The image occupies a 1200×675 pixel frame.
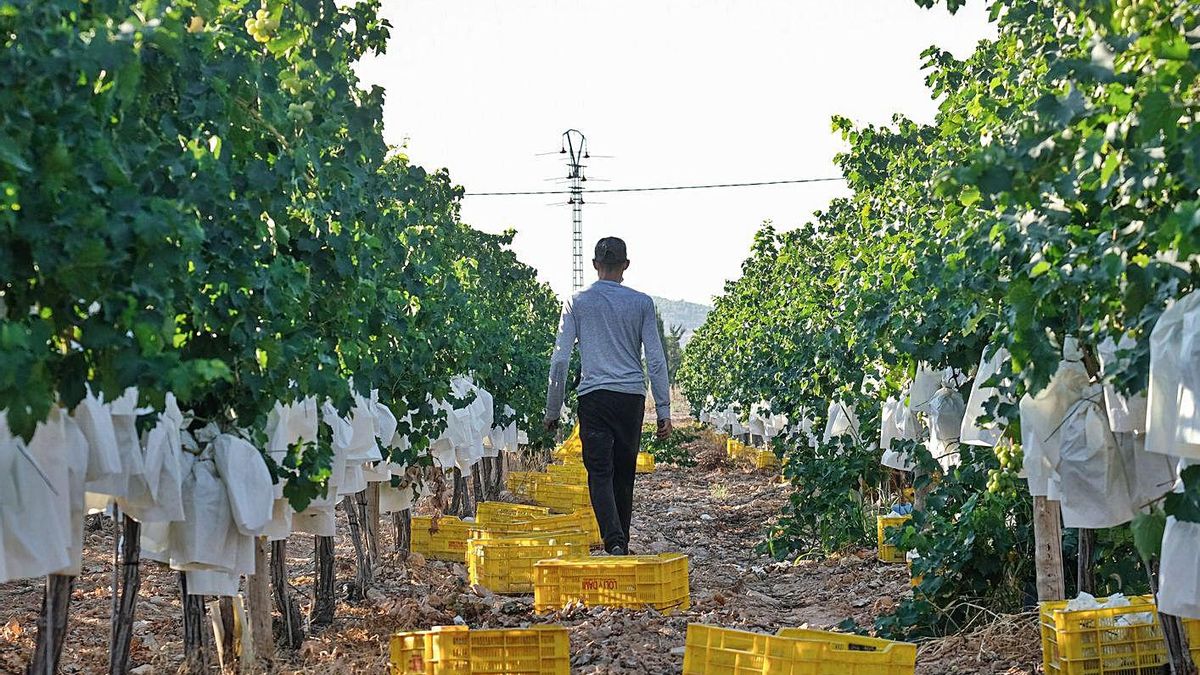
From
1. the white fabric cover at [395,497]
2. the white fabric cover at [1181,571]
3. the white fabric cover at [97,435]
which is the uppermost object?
the white fabric cover at [97,435]

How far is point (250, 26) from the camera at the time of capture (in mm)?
5441

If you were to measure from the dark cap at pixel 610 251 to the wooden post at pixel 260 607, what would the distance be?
3.10 meters

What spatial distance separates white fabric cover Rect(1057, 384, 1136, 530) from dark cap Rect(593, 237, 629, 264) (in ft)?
13.9

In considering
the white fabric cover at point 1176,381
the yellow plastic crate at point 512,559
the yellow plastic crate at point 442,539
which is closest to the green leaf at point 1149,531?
the white fabric cover at point 1176,381

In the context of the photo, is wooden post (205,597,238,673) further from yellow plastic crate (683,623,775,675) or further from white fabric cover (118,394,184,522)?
yellow plastic crate (683,623,775,675)

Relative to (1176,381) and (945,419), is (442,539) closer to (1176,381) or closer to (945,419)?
(945,419)

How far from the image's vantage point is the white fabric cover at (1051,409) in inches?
203

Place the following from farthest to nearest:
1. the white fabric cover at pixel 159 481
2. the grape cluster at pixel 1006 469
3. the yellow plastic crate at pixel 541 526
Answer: the yellow plastic crate at pixel 541 526
the grape cluster at pixel 1006 469
the white fabric cover at pixel 159 481

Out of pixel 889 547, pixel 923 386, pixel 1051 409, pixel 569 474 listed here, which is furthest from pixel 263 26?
pixel 569 474

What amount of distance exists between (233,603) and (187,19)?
2.87 m

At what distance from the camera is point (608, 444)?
8.70m

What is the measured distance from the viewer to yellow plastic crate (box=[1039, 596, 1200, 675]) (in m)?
5.34

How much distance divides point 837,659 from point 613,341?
13.1ft

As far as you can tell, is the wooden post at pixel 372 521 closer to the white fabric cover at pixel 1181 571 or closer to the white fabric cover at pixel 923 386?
the white fabric cover at pixel 923 386
